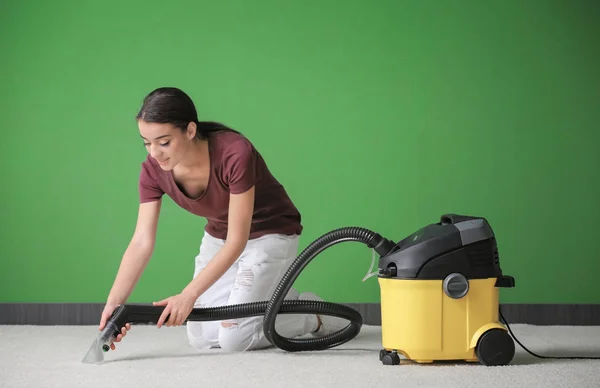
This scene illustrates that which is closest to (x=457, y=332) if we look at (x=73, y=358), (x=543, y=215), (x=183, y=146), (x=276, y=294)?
(x=276, y=294)

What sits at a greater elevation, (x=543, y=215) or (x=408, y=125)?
(x=408, y=125)

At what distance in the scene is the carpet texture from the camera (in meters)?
1.92

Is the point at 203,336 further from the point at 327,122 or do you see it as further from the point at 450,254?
the point at 327,122

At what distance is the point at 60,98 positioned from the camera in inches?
136

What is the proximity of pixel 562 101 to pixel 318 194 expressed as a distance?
1.16 meters

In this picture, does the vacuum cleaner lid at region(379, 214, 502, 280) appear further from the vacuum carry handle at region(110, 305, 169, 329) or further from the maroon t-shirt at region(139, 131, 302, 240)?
the vacuum carry handle at region(110, 305, 169, 329)

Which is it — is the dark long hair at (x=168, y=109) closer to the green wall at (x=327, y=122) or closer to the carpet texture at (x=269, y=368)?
the carpet texture at (x=269, y=368)

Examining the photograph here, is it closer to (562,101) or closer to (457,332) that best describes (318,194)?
(562,101)

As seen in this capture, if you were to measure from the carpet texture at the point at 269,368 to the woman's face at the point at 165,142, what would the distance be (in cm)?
61

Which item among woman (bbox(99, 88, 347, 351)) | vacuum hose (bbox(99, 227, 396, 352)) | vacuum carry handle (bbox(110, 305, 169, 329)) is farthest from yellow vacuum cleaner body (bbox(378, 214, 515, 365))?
vacuum carry handle (bbox(110, 305, 169, 329))

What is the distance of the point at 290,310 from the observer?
7.59ft

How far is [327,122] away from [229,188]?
108 cm

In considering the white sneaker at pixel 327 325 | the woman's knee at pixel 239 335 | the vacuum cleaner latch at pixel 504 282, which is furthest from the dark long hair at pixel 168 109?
the vacuum cleaner latch at pixel 504 282

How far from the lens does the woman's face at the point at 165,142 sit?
220cm
